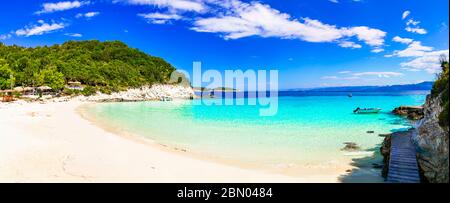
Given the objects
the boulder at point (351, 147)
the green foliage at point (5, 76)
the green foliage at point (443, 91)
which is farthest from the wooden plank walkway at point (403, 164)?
the green foliage at point (5, 76)

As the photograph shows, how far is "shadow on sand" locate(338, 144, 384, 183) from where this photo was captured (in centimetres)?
1201

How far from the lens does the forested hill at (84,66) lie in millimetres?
71000

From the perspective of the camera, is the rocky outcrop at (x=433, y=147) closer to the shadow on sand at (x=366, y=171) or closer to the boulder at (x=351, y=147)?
the shadow on sand at (x=366, y=171)

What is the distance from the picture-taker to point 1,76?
6112 centimetres

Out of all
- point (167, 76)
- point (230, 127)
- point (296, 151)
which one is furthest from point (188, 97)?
point (296, 151)

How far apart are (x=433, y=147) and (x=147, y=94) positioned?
96937 millimetres

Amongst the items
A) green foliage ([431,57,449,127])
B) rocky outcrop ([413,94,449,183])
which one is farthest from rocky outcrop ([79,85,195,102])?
green foliage ([431,57,449,127])

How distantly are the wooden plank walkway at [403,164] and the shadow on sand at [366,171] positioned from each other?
2.44ft

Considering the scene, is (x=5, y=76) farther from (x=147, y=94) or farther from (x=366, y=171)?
(x=366, y=171)

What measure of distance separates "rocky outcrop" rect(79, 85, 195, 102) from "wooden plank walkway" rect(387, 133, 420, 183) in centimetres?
7184

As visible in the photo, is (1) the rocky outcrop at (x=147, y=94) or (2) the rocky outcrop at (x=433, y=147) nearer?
(2) the rocky outcrop at (x=433, y=147)

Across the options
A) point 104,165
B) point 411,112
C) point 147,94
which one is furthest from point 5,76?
point 411,112

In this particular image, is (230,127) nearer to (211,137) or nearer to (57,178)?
(211,137)
